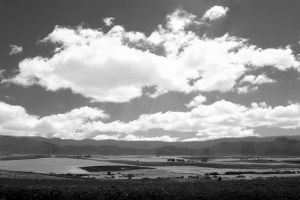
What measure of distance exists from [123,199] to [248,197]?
12990mm

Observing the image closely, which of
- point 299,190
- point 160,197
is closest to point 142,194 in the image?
point 160,197

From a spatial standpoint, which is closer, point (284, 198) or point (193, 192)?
point (284, 198)

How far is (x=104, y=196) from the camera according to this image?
44.9 metres

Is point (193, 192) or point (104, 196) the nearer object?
point (104, 196)

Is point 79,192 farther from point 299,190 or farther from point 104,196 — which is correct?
point 299,190

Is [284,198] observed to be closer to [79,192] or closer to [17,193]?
[79,192]

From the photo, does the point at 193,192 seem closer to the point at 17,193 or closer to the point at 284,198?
the point at 284,198

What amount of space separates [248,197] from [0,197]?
25.2 metres

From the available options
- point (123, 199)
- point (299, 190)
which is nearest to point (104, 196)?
point (123, 199)

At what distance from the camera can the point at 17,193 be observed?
46.5 metres

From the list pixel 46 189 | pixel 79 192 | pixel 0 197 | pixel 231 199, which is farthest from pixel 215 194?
pixel 0 197

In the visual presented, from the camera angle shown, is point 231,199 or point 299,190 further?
point 299,190

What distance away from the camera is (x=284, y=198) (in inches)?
1790

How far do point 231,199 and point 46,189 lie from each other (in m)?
19.8
